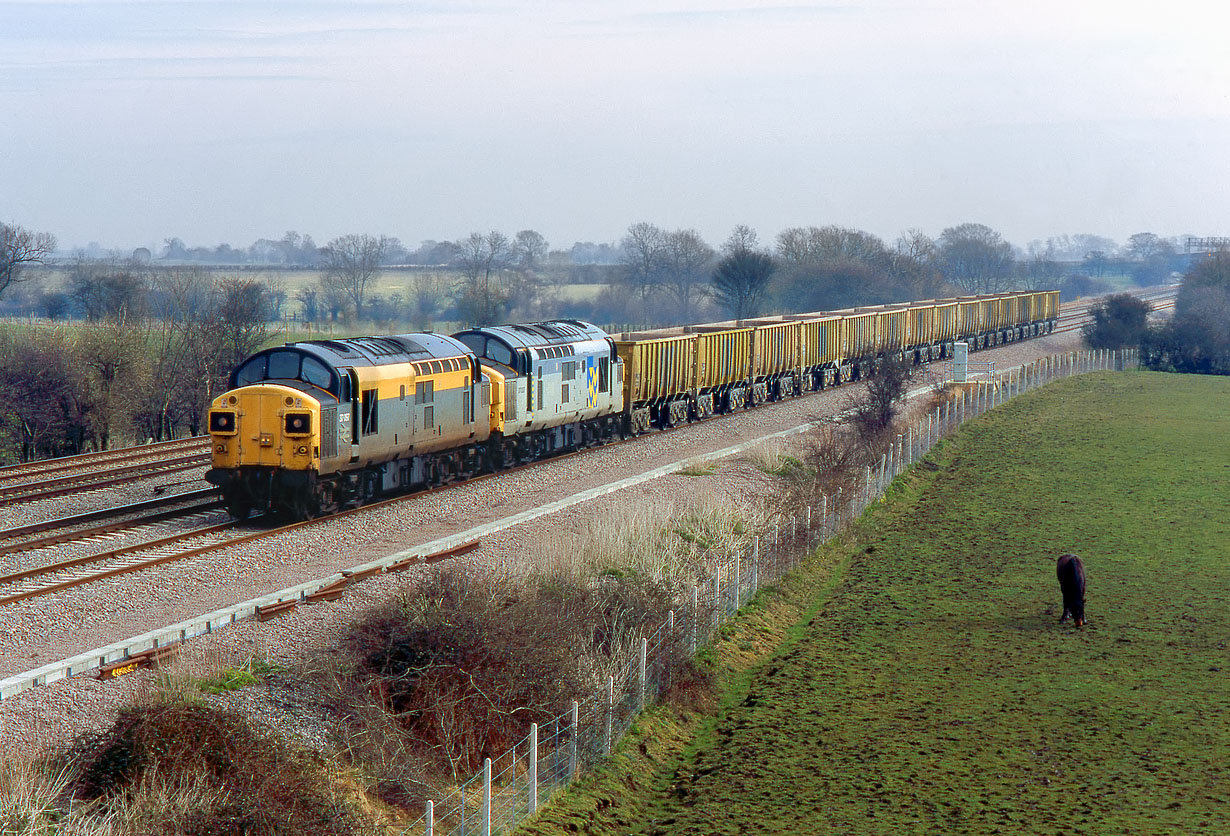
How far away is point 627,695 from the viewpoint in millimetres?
14602

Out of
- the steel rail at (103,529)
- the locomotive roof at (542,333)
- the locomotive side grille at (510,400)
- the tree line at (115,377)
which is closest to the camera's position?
the steel rail at (103,529)

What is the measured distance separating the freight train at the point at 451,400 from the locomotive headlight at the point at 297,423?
25mm

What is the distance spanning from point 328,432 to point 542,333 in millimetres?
10764

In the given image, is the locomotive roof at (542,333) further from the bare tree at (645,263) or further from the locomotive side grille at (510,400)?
the bare tree at (645,263)

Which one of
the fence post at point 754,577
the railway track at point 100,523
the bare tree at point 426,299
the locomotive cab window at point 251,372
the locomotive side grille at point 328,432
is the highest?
the bare tree at point 426,299

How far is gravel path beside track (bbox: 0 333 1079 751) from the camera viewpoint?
492 inches

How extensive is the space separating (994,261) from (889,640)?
14988cm

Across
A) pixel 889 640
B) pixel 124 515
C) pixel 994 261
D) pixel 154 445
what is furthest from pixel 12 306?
pixel 994 261

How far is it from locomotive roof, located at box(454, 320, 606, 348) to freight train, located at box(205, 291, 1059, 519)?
0.06 metres

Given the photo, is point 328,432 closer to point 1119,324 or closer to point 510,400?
point 510,400

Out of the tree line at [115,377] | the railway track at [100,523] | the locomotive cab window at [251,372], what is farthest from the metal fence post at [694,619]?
the tree line at [115,377]

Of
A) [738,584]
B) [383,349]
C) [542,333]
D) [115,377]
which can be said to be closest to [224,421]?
[383,349]

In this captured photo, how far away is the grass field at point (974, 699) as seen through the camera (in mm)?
12453

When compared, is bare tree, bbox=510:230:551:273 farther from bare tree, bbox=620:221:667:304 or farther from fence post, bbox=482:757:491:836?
fence post, bbox=482:757:491:836
